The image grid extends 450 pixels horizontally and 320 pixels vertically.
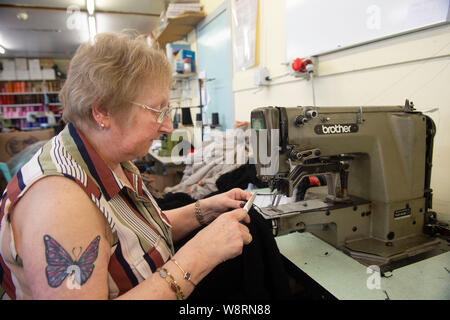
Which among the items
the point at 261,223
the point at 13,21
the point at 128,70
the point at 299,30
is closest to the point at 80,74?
the point at 128,70

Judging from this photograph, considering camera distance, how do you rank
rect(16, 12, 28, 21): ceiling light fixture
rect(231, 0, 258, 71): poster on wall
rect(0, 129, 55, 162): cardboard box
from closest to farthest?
rect(231, 0, 258, 71): poster on wall → rect(0, 129, 55, 162): cardboard box → rect(16, 12, 28, 21): ceiling light fixture

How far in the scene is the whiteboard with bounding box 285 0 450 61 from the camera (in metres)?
1.03

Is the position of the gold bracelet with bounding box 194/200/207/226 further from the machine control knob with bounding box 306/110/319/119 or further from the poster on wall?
the poster on wall

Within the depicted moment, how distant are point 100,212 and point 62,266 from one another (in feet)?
0.46

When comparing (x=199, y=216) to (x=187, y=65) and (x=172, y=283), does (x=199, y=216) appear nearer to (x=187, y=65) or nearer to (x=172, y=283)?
(x=172, y=283)

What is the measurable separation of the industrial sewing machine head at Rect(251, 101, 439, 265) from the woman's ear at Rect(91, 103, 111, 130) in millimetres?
440

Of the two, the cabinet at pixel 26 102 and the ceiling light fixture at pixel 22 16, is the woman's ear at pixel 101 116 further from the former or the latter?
the cabinet at pixel 26 102

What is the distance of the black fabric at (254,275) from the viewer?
2.57ft

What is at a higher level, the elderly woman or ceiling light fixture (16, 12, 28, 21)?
ceiling light fixture (16, 12, 28, 21)

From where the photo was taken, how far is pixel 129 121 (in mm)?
748

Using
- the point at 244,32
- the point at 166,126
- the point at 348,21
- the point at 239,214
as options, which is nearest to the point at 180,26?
the point at 244,32

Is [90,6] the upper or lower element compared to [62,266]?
upper

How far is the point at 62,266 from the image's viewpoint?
20.1 inches

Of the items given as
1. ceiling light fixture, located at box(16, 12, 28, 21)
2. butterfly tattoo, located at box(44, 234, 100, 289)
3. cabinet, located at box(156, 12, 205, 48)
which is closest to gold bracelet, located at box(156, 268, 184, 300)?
butterfly tattoo, located at box(44, 234, 100, 289)
